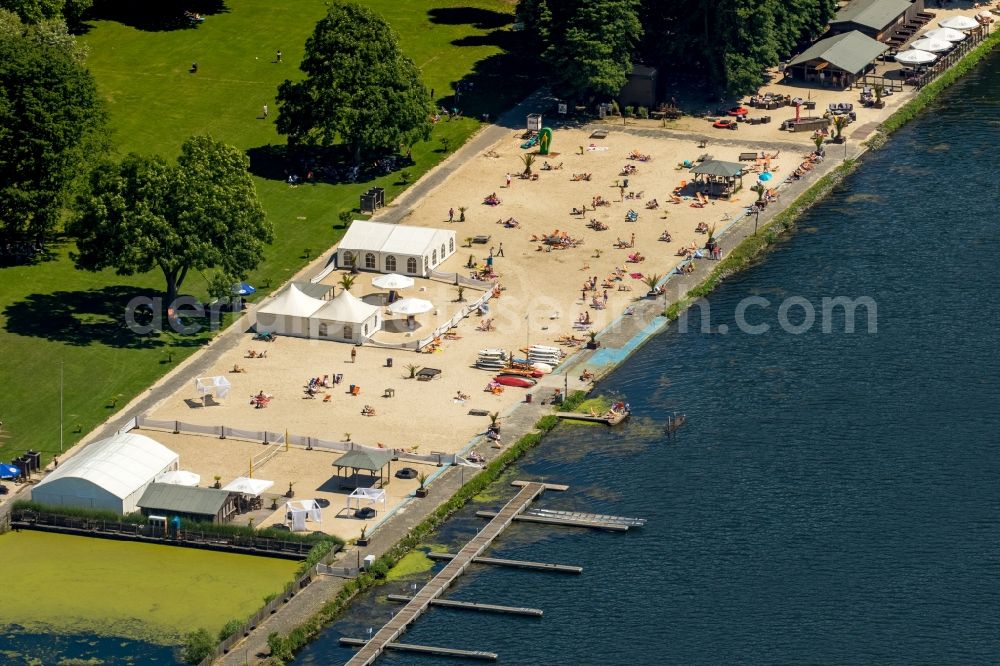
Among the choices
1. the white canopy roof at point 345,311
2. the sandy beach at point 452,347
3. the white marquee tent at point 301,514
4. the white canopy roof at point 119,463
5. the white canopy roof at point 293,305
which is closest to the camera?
the white marquee tent at point 301,514

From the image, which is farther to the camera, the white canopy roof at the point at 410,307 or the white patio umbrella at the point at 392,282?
the white patio umbrella at the point at 392,282

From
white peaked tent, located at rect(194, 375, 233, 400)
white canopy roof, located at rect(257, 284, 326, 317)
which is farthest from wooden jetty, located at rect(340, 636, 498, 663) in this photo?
white canopy roof, located at rect(257, 284, 326, 317)

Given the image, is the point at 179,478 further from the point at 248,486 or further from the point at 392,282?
the point at 392,282

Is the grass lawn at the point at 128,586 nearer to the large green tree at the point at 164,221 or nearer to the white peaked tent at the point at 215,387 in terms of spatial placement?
the white peaked tent at the point at 215,387

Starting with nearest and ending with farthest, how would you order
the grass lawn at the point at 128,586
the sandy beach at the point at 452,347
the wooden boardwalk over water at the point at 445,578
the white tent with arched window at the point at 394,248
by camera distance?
1. the wooden boardwalk over water at the point at 445,578
2. the grass lawn at the point at 128,586
3. the sandy beach at the point at 452,347
4. the white tent with arched window at the point at 394,248

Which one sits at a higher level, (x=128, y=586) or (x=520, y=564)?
(x=520, y=564)

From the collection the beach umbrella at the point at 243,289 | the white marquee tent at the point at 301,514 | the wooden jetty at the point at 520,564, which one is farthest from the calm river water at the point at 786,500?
the beach umbrella at the point at 243,289

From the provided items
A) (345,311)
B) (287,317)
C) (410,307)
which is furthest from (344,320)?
(410,307)
